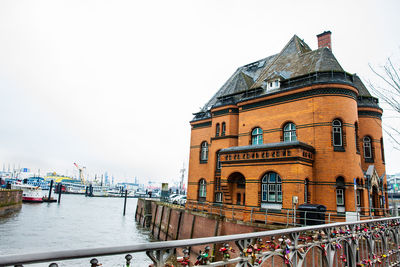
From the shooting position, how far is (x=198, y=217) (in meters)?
20.0

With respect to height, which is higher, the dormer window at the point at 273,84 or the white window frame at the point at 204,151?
the dormer window at the point at 273,84

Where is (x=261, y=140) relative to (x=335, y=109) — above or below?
below

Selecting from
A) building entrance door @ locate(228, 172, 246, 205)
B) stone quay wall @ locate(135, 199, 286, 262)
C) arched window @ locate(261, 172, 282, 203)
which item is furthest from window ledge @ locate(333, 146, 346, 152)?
stone quay wall @ locate(135, 199, 286, 262)

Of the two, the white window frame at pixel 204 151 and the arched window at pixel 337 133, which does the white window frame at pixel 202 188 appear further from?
the arched window at pixel 337 133

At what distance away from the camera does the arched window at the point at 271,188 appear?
56.2 ft

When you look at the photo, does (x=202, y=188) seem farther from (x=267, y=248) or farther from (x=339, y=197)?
(x=267, y=248)

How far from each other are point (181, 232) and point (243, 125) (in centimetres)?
1018

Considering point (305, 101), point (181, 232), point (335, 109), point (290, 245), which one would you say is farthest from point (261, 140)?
point (290, 245)

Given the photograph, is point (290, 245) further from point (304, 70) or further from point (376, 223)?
point (304, 70)

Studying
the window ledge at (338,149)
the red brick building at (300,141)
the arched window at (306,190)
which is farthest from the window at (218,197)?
the window ledge at (338,149)

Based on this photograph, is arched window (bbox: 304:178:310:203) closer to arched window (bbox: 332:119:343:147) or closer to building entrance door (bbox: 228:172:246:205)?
arched window (bbox: 332:119:343:147)

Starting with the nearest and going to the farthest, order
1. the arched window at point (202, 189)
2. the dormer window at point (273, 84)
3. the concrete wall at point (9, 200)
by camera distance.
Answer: the dormer window at point (273, 84) → the arched window at point (202, 189) → the concrete wall at point (9, 200)

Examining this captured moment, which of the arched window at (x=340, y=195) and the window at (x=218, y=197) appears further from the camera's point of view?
the window at (x=218, y=197)

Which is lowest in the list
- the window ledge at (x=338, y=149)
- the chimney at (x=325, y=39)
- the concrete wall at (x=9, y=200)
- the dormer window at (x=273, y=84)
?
the concrete wall at (x=9, y=200)
